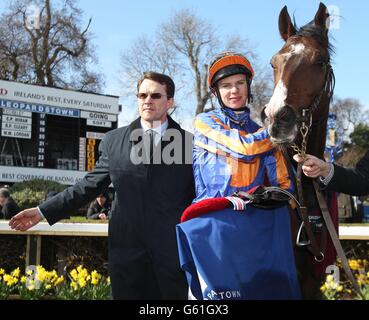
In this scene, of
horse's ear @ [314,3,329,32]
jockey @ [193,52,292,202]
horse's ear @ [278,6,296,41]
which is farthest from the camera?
horse's ear @ [278,6,296,41]

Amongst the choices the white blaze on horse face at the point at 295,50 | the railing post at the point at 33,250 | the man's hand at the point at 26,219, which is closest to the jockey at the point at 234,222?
the white blaze on horse face at the point at 295,50

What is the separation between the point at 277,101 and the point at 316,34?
1.91 feet

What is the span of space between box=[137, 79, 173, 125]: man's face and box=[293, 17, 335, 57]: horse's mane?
0.89 m

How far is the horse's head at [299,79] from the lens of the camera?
8.32 feet

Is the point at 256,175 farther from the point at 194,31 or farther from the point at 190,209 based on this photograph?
the point at 194,31

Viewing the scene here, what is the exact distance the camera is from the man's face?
3.13m

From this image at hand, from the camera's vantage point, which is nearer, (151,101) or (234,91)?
(234,91)

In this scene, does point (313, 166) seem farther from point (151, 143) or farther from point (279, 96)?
point (151, 143)

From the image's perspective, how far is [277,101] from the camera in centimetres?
257

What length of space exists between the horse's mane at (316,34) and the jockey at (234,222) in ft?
1.55

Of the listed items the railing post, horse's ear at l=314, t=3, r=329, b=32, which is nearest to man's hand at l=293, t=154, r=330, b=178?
horse's ear at l=314, t=3, r=329, b=32

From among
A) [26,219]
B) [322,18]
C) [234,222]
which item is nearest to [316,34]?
[322,18]

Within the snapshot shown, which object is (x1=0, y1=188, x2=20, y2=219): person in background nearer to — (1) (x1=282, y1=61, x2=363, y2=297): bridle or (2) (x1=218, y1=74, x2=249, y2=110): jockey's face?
(2) (x1=218, y1=74, x2=249, y2=110): jockey's face
